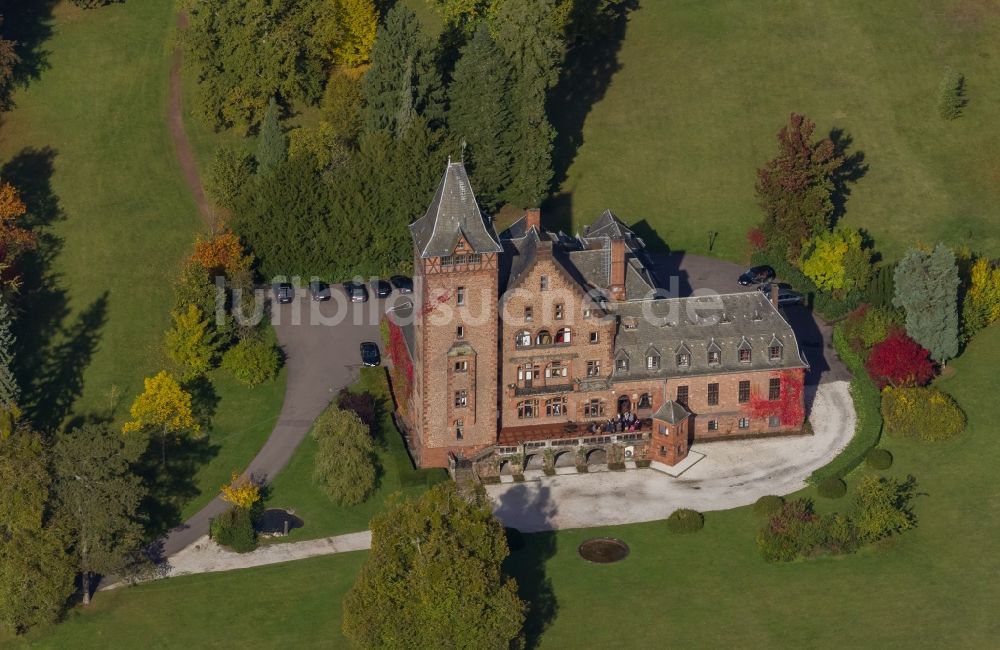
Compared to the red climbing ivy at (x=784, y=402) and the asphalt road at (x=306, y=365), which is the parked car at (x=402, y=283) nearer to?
the asphalt road at (x=306, y=365)

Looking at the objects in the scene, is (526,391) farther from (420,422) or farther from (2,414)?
(2,414)

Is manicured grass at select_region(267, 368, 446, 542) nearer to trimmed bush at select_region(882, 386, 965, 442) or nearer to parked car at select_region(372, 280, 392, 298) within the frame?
parked car at select_region(372, 280, 392, 298)

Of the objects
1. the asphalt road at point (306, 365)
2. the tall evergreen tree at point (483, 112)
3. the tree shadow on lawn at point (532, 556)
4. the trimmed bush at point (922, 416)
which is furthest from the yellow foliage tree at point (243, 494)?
the trimmed bush at point (922, 416)

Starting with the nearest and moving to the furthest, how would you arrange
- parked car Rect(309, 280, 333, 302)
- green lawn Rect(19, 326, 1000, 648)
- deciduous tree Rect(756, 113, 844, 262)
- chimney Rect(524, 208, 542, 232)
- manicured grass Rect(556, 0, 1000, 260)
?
1. green lawn Rect(19, 326, 1000, 648)
2. chimney Rect(524, 208, 542, 232)
3. parked car Rect(309, 280, 333, 302)
4. deciduous tree Rect(756, 113, 844, 262)
5. manicured grass Rect(556, 0, 1000, 260)

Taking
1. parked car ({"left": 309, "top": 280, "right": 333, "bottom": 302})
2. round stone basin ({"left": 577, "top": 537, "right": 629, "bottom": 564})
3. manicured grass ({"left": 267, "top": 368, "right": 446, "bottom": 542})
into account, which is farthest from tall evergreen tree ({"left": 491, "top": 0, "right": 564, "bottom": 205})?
round stone basin ({"left": 577, "top": 537, "right": 629, "bottom": 564})

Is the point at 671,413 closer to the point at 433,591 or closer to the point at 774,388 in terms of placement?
the point at 774,388

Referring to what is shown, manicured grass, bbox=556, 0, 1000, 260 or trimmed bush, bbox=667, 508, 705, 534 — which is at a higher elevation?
manicured grass, bbox=556, 0, 1000, 260

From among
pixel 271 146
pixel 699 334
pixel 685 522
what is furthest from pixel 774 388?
pixel 271 146

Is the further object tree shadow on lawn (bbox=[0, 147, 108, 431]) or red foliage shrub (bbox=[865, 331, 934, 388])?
tree shadow on lawn (bbox=[0, 147, 108, 431])
